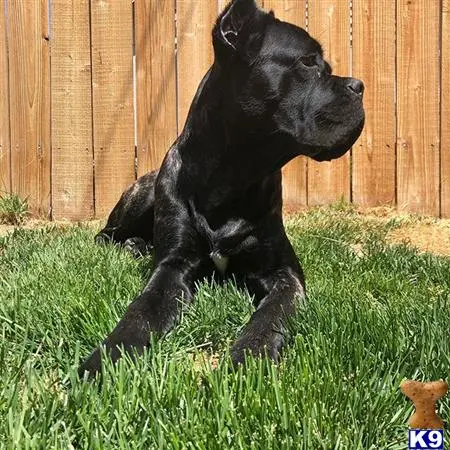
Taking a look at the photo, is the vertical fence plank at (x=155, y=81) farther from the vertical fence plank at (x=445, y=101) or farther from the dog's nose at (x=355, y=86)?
the dog's nose at (x=355, y=86)

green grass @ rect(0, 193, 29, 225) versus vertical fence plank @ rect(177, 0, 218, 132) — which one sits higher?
vertical fence plank @ rect(177, 0, 218, 132)

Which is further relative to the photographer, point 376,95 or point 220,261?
point 376,95

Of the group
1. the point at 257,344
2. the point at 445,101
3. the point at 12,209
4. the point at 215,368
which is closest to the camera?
the point at 215,368

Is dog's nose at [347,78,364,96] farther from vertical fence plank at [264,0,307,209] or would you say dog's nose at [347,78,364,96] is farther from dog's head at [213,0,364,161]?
vertical fence plank at [264,0,307,209]

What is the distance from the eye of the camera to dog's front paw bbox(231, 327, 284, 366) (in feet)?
6.89

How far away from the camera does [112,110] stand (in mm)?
5363

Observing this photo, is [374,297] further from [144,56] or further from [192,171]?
[144,56]

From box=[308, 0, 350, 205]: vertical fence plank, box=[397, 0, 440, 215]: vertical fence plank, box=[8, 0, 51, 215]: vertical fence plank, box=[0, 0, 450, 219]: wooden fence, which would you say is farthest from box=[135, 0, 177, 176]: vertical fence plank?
box=[397, 0, 440, 215]: vertical fence plank

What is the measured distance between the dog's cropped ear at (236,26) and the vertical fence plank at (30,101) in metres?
2.89

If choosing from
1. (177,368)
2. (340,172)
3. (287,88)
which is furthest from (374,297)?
(340,172)

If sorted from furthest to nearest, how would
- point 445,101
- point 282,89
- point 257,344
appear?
point 445,101
point 282,89
point 257,344

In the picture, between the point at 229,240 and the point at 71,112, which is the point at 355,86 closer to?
the point at 229,240

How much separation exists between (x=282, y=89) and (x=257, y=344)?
1.10 m

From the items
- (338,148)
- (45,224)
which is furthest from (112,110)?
(338,148)
